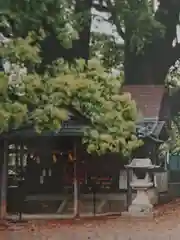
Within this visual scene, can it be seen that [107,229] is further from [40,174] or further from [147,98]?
[147,98]

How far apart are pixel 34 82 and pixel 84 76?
33 cm

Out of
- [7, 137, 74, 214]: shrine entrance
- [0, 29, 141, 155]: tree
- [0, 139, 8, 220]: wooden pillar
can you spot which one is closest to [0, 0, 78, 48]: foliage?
[0, 29, 141, 155]: tree

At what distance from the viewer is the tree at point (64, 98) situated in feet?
12.4

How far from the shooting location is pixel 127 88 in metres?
4.13

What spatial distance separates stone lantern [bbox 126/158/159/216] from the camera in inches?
163

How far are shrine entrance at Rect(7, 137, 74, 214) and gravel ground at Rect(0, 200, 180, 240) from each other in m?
0.16

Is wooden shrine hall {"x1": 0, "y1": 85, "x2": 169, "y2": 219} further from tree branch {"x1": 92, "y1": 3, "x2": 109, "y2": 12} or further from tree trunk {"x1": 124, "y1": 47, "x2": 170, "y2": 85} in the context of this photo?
tree branch {"x1": 92, "y1": 3, "x2": 109, "y2": 12}

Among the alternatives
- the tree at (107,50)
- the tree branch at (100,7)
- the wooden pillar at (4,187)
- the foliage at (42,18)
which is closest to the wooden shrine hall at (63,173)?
the wooden pillar at (4,187)

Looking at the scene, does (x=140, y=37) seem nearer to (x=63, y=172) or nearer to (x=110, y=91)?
(x=110, y=91)

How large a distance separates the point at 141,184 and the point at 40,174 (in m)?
0.73

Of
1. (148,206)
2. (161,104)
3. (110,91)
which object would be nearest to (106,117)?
(110,91)

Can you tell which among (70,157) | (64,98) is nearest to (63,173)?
(70,157)

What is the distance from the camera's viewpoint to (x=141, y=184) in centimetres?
428

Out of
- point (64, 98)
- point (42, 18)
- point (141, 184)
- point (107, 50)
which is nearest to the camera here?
point (64, 98)
